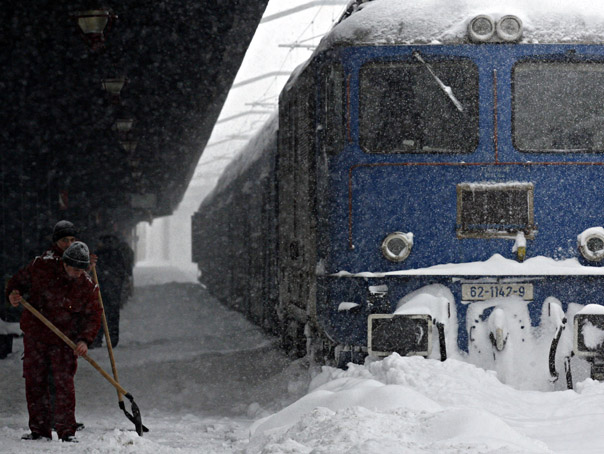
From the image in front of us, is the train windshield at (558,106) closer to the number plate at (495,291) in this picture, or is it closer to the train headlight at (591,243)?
the train headlight at (591,243)

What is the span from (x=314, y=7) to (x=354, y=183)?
15.9 meters

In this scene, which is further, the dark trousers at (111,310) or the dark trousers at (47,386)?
the dark trousers at (111,310)

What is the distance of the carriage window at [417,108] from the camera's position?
8391 millimetres

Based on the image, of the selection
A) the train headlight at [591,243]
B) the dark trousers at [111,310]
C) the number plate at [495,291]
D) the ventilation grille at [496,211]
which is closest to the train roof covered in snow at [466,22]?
the ventilation grille at [496,211]

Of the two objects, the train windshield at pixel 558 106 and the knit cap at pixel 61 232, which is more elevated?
the train windshield at pixel 558 106

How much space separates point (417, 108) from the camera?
838 cm

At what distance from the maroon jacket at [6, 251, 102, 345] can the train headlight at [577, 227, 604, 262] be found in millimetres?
3672

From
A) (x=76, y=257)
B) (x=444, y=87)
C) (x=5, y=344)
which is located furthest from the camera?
(x=5, y=344)

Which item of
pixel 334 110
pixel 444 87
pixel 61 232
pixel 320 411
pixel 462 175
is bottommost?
pixel 320 411

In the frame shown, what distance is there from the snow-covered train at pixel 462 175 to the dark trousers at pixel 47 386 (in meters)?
2.00

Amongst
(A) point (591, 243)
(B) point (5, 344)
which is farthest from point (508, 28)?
(B) point (5, 344)

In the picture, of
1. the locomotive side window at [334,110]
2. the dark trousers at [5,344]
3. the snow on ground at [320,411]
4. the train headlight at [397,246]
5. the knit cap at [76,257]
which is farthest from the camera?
the dark trousers at [5,344]

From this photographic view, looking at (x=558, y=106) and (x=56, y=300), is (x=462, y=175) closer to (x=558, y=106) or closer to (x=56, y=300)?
(x=558, y=106)

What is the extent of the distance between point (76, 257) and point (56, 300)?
1.25ft
